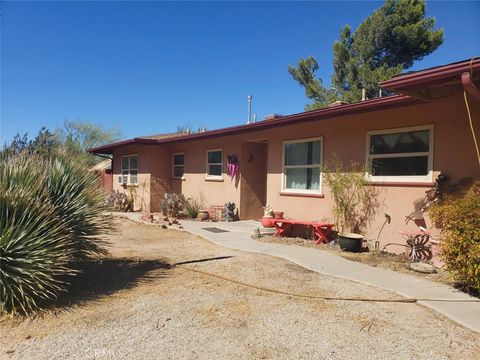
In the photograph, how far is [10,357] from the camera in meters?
3.26

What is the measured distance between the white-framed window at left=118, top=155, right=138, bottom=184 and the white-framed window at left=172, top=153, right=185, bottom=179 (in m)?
2.07

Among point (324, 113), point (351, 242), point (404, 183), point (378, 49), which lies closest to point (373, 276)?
point (351, 242)

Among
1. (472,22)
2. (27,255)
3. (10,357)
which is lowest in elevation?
(10,357)

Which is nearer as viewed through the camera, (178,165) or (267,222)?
(267,222)

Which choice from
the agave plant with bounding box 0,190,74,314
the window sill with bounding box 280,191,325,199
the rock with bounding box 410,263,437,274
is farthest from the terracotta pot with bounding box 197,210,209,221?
the agave plant with bounding box 0,190,74,314

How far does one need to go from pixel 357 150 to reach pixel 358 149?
3 centimetres

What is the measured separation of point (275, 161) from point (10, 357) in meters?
8.16

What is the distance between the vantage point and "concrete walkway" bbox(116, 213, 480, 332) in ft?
14.3

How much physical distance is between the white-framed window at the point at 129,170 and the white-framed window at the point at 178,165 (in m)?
2.07

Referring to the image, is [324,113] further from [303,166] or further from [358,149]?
[303,166]

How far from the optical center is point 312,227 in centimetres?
899

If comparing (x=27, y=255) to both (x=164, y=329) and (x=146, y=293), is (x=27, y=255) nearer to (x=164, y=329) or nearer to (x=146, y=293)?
(x=146, y=293)

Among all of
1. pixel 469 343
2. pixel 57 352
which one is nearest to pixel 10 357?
pixel 57 352

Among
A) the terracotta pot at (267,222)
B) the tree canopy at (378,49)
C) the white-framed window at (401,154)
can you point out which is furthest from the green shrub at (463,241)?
the tree canopy at (378,49)
